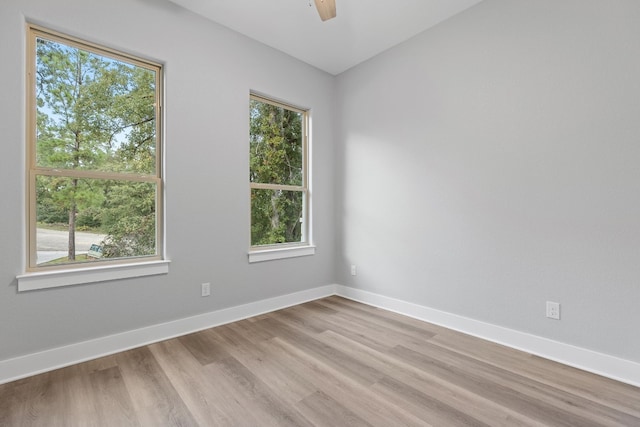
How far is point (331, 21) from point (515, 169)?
211 centimetres

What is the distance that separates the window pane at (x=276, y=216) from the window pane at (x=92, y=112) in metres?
1.09

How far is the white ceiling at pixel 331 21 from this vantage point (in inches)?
102

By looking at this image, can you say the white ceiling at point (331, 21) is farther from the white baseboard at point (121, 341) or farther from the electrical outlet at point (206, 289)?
the white baseboard at point (121, 341)

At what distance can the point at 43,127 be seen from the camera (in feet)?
6.77

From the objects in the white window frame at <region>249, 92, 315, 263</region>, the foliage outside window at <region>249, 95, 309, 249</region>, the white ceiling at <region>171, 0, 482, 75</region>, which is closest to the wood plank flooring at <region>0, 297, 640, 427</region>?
the white window frame at <region>249, 92, 315, 263</region>

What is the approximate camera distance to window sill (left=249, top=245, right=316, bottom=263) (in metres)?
3.11

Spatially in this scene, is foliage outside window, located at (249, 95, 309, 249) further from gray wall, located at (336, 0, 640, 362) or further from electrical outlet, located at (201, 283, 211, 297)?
gray wall, located at (336, 0, 640, 362)

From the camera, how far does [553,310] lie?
2.21 metres

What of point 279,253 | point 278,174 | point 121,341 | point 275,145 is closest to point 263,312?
point 279,253

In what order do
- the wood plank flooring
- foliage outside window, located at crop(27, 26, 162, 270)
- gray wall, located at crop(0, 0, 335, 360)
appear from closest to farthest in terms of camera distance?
the wood plank flooring
gray wall, located at crop(0, 0, 335, 360)
foliage outside window, located at crop(27, 26, 162, 270)

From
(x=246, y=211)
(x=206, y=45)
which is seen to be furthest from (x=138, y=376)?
(x=206, y=45)

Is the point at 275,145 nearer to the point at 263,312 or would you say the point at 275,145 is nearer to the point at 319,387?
the point at 263,312

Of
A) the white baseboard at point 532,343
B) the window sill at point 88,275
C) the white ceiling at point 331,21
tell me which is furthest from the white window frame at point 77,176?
the white baseboard at point 532,343

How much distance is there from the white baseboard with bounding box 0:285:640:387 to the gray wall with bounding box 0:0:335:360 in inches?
2.6
